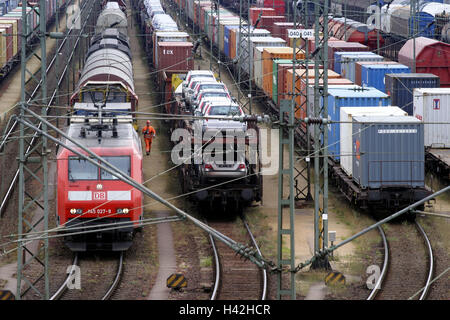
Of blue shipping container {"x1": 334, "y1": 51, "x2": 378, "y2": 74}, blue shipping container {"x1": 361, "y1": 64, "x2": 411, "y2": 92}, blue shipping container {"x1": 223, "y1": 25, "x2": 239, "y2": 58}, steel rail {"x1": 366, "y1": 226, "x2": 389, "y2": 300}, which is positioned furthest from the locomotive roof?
blue shipping container {"x1": 223, "y1": 25, "x2": 239, "y2": 58}

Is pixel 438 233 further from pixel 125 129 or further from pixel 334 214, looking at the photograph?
pixel 125 129

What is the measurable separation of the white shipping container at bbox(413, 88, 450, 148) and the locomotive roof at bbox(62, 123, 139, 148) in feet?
37.6

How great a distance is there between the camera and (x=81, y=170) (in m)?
22.4

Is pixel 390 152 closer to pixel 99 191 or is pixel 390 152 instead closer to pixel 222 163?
pixel 222 163

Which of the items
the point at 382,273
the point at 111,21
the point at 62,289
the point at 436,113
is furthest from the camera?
the point at 111,21

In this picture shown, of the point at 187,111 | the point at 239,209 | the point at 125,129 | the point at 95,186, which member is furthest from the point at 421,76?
the point at 95,186

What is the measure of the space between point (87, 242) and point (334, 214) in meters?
8.64

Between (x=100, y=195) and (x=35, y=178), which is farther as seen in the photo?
(x=100, y=195)

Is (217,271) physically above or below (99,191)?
below

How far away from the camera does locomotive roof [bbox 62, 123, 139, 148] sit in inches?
896

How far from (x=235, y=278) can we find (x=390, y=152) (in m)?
6.97

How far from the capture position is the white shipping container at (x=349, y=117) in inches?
1082

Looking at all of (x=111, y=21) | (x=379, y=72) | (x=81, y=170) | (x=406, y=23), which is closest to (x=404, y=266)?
(x=81, y=170)

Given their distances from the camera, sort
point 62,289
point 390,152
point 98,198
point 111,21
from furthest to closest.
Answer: point 111,21 < point 390,152 < point 98,198 < point 62,289
